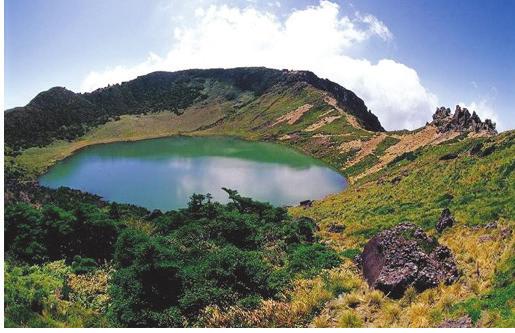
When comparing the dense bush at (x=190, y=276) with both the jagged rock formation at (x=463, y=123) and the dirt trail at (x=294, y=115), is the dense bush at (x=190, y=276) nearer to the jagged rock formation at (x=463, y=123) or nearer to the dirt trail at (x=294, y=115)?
the jagged rock formation at (x=463, y=123)

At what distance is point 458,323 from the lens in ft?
42.2

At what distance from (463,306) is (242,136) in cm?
15360

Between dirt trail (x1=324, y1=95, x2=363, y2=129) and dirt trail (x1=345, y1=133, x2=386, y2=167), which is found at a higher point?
dirt trail (x1=324, y1=95, x2=363, y2=129)

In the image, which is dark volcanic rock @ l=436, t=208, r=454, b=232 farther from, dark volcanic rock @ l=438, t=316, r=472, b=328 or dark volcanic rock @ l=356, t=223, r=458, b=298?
dark volcanic rock @ l=438, t=316, r=472, b=328

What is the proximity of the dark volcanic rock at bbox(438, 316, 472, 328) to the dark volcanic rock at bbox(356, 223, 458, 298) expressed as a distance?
3363 millimetres

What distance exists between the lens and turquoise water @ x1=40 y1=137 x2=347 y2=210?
7488 cm

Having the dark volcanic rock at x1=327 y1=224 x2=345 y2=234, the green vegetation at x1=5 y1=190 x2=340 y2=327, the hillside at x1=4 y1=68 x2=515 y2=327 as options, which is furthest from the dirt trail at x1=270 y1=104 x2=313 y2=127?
the green vegetation at x1=5 y1=190 x2=340 y2=327

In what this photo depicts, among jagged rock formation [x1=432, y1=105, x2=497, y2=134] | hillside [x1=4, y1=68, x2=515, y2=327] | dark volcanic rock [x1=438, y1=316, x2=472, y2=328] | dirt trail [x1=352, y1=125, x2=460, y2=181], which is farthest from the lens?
Answer: dirt trail [x1=352, y1=125, x2=460, y2=181]

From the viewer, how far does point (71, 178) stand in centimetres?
9706

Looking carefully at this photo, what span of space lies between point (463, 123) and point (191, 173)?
169 feet

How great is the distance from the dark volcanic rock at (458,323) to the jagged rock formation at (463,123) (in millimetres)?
71138

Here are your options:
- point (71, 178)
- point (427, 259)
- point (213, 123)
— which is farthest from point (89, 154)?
point (427, 259)

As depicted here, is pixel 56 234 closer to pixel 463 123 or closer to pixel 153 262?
pixel 153 262

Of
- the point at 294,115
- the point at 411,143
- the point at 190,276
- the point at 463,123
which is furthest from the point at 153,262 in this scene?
the point at 294,115
